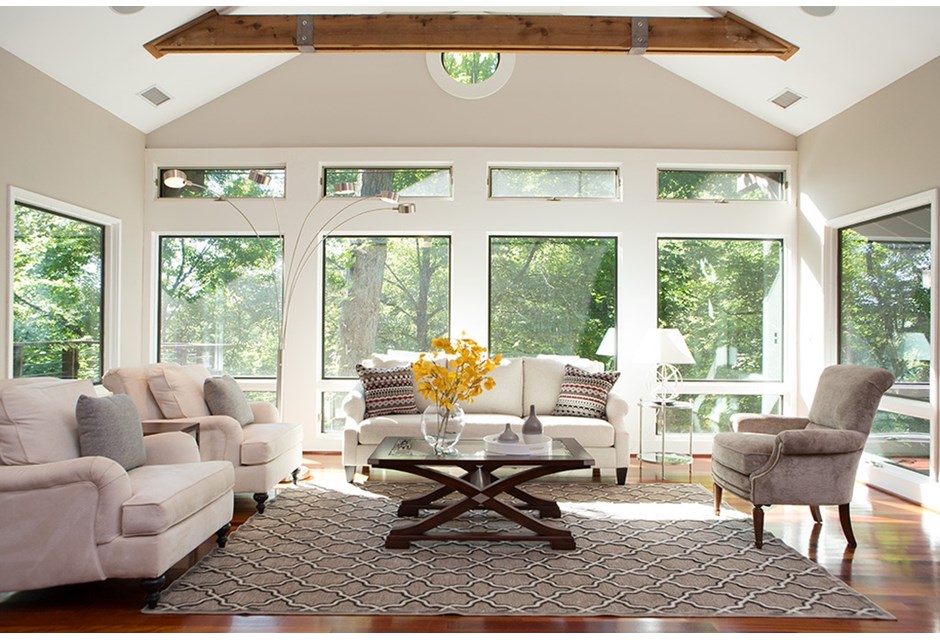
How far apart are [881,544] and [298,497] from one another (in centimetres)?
364

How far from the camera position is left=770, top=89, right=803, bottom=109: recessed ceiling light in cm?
573

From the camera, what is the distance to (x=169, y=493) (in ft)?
9.37

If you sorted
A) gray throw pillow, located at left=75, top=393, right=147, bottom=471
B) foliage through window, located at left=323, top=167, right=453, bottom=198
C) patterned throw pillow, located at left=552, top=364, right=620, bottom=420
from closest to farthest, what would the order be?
gray throw pillow, located at left=75, top=393, right=147, bottom=471, patterned throw pillow, located at left=552, top=364, right=620, bottom=420, foliage through window, located at left=323, top=167, right=453, bottom=198

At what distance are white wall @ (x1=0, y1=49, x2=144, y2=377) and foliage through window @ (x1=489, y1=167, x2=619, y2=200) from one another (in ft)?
11.0

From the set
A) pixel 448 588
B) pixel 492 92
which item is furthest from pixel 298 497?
pixel 492 92

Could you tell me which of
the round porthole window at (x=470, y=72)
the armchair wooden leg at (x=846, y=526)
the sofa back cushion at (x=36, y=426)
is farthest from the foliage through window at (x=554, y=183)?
the sofa back cushion at (x=36, y=426)

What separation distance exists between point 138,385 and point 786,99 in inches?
224

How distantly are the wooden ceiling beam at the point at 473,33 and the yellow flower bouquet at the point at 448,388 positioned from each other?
8.77ft

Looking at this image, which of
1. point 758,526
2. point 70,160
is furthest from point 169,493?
A: point 70,160

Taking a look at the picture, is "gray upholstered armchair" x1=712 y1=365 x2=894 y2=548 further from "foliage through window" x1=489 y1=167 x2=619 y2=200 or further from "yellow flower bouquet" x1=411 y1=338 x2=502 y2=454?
"foliage through window" x1=489 y1=167 x2=619 y2=200

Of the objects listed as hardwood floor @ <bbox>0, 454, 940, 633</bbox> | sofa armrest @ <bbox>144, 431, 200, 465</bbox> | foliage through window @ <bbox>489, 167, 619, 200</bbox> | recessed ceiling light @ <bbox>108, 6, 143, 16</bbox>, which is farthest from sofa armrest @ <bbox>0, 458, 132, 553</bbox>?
foliage through window @ <bbox>489, 167, 619, 200</bbox>

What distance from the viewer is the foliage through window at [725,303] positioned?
6.43 meters

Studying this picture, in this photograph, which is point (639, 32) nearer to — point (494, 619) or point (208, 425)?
point (208, 425)

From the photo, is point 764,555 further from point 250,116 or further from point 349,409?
point 250,116
